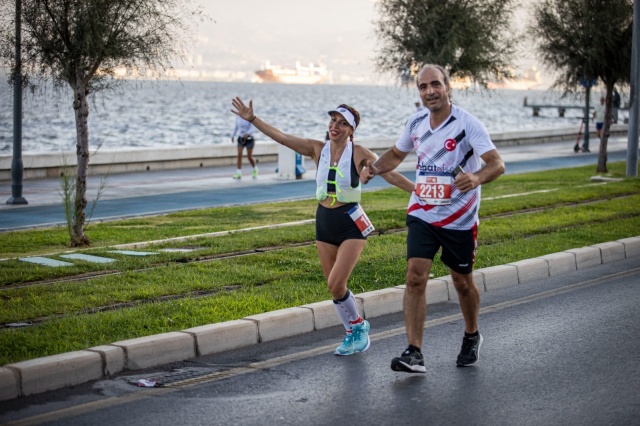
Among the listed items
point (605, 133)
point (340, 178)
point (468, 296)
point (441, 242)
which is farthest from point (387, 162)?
point (605, 133)

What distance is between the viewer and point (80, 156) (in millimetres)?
14188

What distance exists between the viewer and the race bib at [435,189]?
6.99 metres

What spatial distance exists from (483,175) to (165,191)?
1566cm

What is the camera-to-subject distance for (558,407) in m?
6.28

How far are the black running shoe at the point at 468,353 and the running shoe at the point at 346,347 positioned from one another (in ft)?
2.71

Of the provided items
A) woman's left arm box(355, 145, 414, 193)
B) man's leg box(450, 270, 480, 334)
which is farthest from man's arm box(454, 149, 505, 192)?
woman's left arm box(355, 145, 414, 193)

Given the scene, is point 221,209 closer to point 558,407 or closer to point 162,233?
point 162,233

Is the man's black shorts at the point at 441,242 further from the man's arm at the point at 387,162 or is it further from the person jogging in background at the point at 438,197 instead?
the man's arm at the point at 387,162

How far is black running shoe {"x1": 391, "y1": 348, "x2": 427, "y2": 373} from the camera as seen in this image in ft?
23.1

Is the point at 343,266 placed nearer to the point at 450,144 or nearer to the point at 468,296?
the point at 468,296

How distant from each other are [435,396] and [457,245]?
107cm

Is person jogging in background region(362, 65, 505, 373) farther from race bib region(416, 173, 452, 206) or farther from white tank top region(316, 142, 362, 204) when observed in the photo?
white tank top region(316, 142, 362, 204)

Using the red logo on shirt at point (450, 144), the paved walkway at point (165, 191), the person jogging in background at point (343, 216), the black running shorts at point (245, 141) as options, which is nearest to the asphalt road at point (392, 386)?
the person jogging in background at point (343, 216)

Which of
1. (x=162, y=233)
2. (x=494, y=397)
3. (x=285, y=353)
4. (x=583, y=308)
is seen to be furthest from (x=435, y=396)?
(x=162, y=233)
